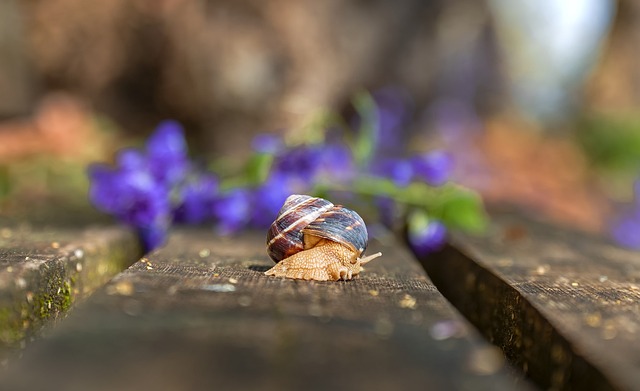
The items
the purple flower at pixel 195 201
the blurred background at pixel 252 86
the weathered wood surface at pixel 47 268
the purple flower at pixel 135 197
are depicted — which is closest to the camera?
the weathered wood surface at pixel 47 268

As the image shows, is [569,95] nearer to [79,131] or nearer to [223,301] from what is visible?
[79,131]

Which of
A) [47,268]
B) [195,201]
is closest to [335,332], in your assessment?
[47,268]

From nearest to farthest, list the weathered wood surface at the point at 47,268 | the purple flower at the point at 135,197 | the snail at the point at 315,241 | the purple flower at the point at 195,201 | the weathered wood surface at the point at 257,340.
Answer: the weathered wood surface at the point at 257,340, the weathered wood surface at the point at 47,268, the snail at the point at 315,241, the purple flower at the point at 135,197, the purple flower at the point at 195,201

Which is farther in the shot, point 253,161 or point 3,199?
point 3,199

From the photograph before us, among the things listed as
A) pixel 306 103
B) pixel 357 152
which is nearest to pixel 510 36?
pixel 306 103

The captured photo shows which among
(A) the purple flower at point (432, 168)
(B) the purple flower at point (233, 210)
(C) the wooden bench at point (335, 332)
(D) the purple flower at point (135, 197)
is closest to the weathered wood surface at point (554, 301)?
(C) the wooden bench at point (335, 332)

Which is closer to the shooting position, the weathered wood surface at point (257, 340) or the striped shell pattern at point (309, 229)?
the weathered wood surface at point (257, 340)

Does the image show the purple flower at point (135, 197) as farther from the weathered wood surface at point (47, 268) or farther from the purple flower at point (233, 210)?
the purple flower at point (233, 210)
